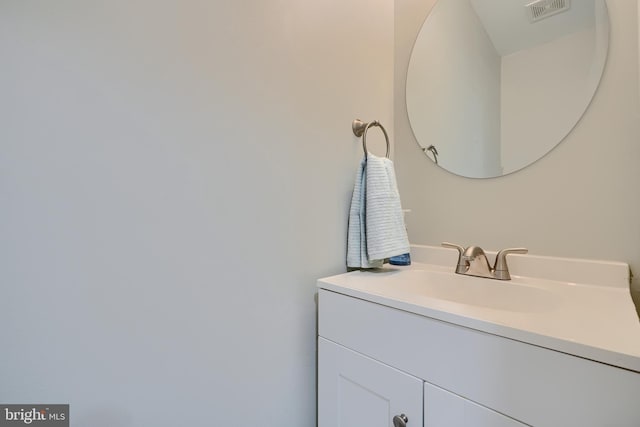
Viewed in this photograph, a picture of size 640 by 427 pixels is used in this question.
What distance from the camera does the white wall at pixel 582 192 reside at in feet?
2.42

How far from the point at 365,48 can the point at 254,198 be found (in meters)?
0.76

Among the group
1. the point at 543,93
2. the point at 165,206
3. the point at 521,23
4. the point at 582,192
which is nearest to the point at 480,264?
the point at 582,192

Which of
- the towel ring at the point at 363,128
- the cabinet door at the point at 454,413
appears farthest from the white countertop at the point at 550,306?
the towel ring at the point at 363,128

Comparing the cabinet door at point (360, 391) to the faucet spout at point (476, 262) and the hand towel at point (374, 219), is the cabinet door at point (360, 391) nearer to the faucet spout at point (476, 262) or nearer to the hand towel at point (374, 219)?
the hand towel at point (374, 219)

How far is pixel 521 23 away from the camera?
912 mm

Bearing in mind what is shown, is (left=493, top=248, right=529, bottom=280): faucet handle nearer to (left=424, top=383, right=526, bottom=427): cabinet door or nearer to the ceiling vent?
(left=424, top=383, right=526, bottom=427): cabinet door

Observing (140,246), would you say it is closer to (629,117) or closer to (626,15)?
(629,117)

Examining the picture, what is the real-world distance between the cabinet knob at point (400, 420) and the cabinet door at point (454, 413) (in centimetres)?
4

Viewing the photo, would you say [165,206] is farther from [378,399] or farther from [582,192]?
[582,192]

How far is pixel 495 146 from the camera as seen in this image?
96 cm

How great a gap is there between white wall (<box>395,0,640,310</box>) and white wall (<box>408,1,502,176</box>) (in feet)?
0.31

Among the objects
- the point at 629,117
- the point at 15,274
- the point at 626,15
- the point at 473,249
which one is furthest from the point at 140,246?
the point at 626,15

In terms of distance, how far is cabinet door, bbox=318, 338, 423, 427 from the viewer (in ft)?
1.96

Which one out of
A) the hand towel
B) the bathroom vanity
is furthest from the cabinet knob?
the hand towel
